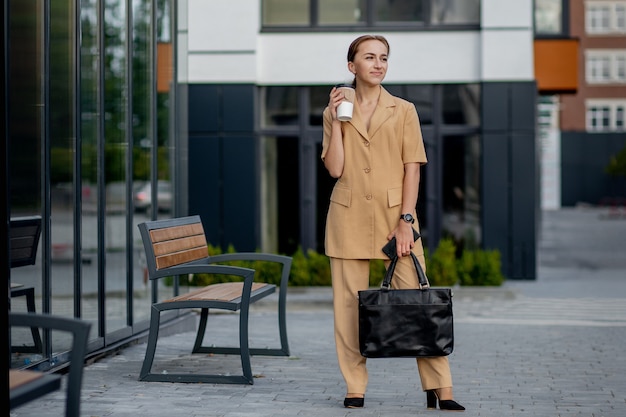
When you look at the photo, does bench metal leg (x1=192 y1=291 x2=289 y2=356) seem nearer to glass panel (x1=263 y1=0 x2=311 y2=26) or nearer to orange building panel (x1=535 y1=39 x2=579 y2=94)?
glass panel (x1=263 y1=0 x2=311 y2=26)

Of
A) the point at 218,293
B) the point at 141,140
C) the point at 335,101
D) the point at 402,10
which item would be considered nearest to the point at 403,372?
the point at 218,293

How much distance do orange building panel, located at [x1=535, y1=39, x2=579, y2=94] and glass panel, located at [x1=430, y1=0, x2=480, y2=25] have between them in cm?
155

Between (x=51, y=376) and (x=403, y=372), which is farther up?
(x=51, y=376)

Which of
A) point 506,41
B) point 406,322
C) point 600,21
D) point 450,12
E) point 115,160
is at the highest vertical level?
point 600,21

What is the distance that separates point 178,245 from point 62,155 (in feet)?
3.46

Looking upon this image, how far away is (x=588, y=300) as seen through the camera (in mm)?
14812

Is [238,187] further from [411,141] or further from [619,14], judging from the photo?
[619,14]

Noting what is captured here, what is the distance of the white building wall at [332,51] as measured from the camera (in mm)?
18297

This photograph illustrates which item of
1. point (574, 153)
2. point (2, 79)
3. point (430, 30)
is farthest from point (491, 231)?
point (574, 153)

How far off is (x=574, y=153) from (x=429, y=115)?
55.6 meters

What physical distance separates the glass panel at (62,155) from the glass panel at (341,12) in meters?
10.8

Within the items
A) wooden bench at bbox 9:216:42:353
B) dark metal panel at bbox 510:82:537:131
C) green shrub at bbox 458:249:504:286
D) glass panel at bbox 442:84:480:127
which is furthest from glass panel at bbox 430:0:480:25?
wooden bench at bbox 9:216:42:353

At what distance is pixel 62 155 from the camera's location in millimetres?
8094

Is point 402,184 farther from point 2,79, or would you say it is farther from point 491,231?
point 491,231
